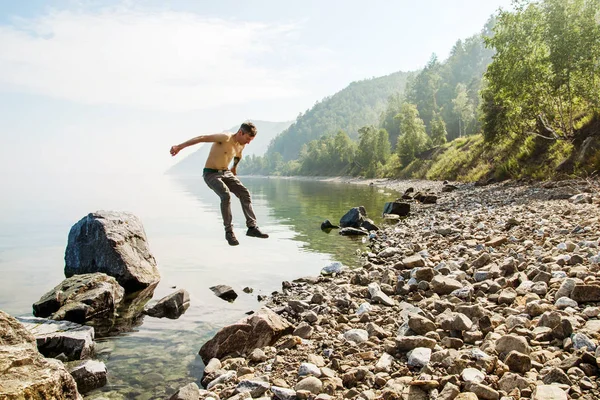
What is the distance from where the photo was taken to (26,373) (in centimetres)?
432

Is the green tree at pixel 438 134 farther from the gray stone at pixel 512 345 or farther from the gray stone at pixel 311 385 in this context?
the gray stone at pixel 311 385

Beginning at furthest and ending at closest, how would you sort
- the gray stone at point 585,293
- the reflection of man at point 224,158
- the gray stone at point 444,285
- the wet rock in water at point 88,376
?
the reflection of man at point 224,158 → the gray stone at point 444,285 → the wet rock in water at point 88,376 → the gray stone at point 585,293

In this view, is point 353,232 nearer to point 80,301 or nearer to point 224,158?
point 224,158

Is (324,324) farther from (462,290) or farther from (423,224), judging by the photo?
(423,224)

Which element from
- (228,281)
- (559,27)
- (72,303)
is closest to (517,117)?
(559,27)

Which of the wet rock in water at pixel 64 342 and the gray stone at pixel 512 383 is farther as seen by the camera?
the wet rock in water at pixel 64 342

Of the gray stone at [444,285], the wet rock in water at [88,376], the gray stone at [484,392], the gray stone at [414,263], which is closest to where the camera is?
the gray stone at [484,392]

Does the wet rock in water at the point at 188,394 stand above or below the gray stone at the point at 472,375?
below

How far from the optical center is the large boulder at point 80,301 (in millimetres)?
11031

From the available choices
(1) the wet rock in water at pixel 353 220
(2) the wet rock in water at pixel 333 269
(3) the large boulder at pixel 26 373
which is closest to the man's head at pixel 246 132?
(2) the wet rock in water at pixel 333 269

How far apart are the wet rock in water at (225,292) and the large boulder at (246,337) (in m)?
4.73

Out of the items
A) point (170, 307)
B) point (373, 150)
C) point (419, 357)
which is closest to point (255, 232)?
point (170, 307)

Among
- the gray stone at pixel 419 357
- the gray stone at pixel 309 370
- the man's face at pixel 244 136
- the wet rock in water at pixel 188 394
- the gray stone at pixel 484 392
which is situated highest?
the man's face at pixel 244 136

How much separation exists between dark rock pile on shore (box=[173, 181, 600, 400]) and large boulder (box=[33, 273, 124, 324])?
474 centimetres
